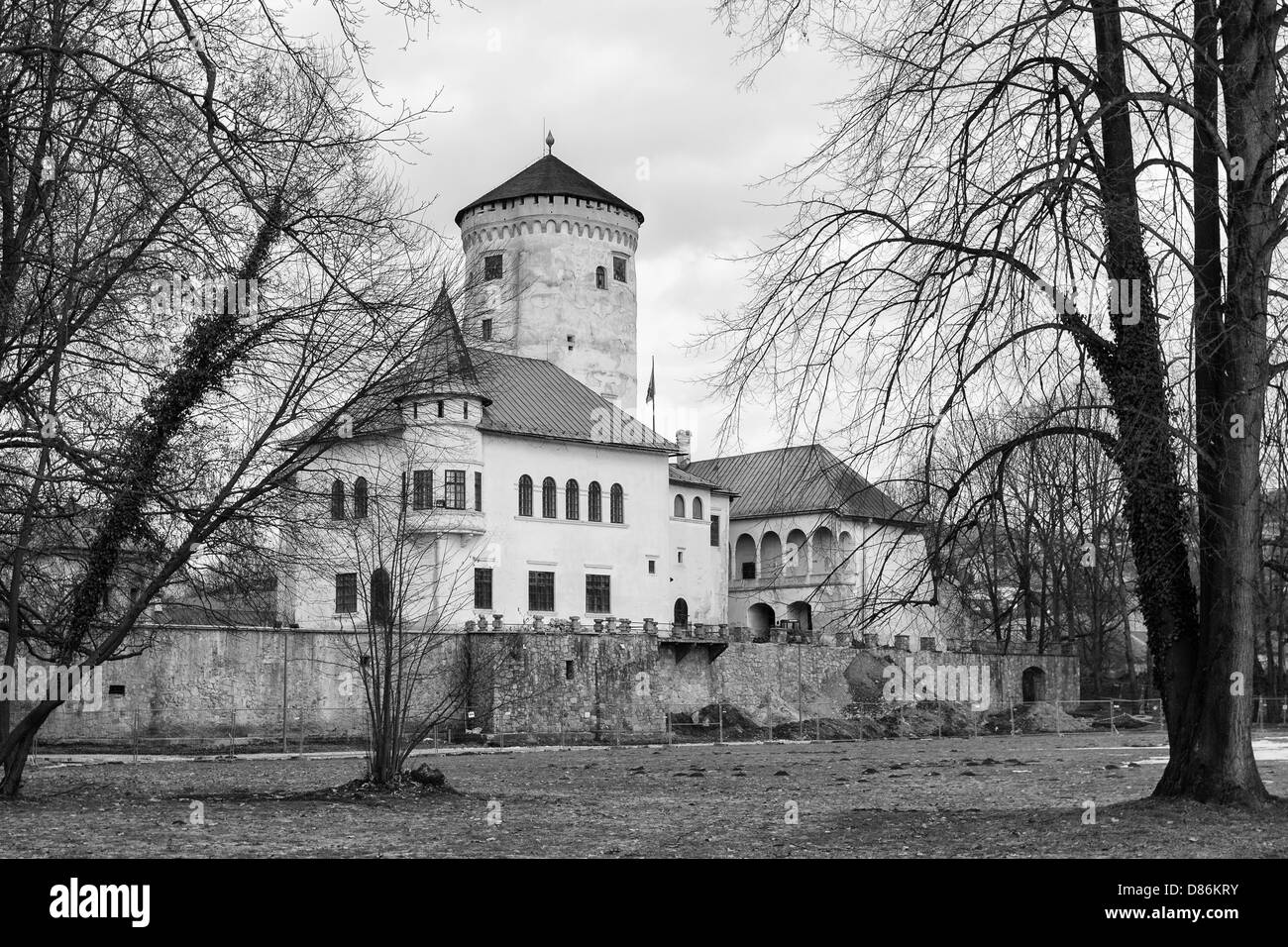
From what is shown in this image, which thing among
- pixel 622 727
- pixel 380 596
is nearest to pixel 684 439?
pixel 622 727

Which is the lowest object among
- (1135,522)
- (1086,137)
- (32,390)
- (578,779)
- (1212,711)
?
(578,779)

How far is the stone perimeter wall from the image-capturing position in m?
40.8

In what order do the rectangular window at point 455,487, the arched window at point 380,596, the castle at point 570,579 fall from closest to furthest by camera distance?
the arched window at point 380,596 < the castle at point 570,579 < the rectangular window at point 455,487

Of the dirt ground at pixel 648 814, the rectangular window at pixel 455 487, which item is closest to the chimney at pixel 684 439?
the rectangular window at pixel 455 487

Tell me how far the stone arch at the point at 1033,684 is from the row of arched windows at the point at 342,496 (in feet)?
161

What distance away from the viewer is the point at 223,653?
42.5 meters

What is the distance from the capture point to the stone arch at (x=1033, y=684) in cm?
6347

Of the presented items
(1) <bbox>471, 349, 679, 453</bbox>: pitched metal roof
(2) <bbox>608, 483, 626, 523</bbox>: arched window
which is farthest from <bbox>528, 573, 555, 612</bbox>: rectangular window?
(1) <bbox>471, 349, 679, 453</bbox>: pitched metal roof

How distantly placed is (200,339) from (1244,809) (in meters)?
11.8

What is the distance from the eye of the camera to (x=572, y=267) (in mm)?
69438

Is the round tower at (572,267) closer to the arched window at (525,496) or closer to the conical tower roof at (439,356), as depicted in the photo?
the arched window at (525,496)

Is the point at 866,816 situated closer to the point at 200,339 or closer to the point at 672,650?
the point at 200,339

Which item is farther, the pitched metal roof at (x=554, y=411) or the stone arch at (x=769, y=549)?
the stone arch at (x=769, y=549)
